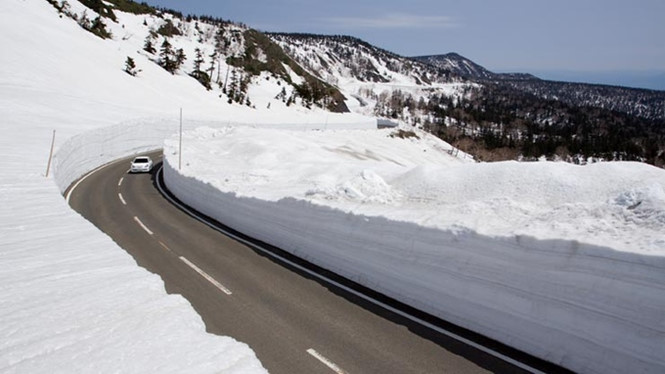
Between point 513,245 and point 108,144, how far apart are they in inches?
1476

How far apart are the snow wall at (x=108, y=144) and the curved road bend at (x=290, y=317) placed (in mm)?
13035

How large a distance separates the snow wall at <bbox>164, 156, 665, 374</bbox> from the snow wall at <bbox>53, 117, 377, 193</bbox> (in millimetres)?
19350

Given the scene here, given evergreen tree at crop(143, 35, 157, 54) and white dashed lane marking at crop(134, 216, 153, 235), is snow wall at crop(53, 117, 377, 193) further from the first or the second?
evergreen tree at crop(143, 35, 157, 54)

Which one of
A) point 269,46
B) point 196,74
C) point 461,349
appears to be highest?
point 269,46

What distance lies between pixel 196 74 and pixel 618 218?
89.8m

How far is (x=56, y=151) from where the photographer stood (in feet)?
75.8

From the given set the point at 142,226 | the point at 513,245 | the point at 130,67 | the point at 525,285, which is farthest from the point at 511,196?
the point at 130,67

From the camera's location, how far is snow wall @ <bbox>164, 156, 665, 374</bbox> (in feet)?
19.0

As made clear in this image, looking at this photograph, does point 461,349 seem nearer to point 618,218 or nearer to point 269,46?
point 618,218

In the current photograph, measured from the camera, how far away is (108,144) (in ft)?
117

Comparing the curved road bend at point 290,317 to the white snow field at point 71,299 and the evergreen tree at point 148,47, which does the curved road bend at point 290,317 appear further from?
the evergreen tree at point 148,47

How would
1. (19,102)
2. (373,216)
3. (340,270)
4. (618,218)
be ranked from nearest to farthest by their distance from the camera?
(618,218) → (373,216) → (340,270) → (19,102)

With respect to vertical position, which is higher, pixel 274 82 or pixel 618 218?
pixel 274 82

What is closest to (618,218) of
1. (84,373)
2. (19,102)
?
(84,373)
